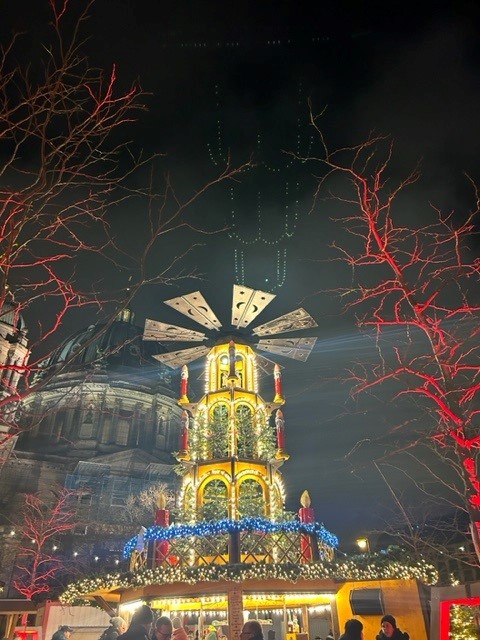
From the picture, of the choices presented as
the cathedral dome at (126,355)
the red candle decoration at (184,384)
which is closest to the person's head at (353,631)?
the red candle decoration at (184,384)

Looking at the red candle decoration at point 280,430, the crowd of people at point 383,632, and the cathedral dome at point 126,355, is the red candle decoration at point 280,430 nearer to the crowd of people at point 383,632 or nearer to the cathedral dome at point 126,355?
the crowd of people at point 383,632

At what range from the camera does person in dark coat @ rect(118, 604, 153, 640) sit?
557 centimetres

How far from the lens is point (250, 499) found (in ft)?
50.4

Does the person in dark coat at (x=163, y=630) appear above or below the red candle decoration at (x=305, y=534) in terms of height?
below

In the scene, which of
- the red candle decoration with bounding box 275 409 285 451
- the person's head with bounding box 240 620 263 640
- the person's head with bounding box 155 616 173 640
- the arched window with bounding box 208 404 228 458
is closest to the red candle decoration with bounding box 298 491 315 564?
the red candle decoration with bounding box 275 409 285 451

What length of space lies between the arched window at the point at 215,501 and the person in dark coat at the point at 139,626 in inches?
370

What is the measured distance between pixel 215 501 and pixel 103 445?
45728mm

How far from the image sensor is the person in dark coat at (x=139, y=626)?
219 inches

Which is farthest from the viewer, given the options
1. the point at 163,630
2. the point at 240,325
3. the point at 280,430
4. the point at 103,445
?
the point at 103,445

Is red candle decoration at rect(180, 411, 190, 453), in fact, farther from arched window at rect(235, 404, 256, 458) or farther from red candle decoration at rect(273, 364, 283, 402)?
red candle decoration at rect(273, 364, 283, 402)

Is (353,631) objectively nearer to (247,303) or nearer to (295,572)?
(295,572)

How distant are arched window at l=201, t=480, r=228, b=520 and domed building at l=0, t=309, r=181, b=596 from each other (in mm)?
23536

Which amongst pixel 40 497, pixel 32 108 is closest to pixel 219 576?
pixel 32 108

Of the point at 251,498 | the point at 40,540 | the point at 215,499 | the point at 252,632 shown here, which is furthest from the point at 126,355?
the point at 252,632
